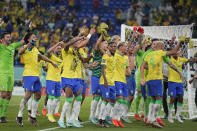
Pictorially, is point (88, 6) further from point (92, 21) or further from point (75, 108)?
point (75, 108)

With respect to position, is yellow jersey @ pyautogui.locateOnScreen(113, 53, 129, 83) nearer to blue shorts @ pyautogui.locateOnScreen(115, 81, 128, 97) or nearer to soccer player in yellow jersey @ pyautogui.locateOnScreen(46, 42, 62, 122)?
blue shorts @ pyautogui.locateOnScreen(115, 81, 128, 97)

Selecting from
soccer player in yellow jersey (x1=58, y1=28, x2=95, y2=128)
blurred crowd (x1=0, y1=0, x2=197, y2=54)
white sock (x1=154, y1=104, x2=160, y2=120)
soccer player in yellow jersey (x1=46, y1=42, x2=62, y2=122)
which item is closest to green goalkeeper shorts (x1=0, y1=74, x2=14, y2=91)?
soccer player in yellow jersey (x1=46, y1=42, x2=62, y2=122)

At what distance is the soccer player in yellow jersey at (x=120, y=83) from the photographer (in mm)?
9828

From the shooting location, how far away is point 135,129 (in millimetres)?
9211

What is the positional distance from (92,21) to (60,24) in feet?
8.72

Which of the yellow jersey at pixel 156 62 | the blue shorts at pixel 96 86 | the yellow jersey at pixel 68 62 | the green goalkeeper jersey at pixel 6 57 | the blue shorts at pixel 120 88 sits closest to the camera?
the yellow jersey at pixel 68 62

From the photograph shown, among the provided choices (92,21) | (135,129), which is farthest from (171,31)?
(92,21)

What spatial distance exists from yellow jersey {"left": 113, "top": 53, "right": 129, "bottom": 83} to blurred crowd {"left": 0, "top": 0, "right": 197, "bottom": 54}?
56.8 ft

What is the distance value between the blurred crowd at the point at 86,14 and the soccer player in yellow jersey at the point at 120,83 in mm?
17325

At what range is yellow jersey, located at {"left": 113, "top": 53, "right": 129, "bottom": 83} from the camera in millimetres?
10047

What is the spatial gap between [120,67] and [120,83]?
0.46m

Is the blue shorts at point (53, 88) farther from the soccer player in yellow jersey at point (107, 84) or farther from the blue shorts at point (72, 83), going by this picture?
the blue shorts at point (72, 83)

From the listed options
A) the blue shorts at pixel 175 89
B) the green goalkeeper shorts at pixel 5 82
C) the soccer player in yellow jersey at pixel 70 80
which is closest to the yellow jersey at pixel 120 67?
the soccer player in yellow jersey at pixel 70 80

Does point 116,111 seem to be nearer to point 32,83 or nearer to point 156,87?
point 156,87
